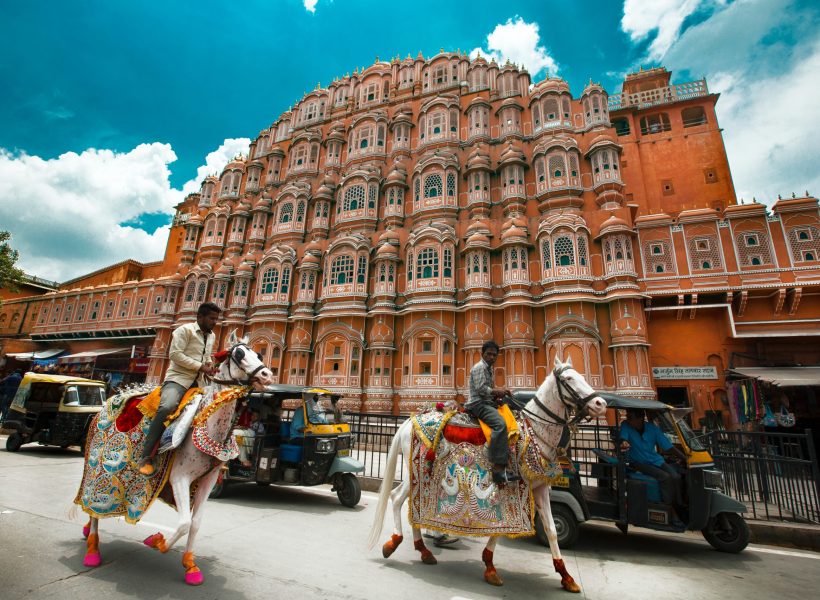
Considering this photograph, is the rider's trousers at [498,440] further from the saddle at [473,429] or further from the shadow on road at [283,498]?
the shadow on road at [283,498]

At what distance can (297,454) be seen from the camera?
8.01 meters

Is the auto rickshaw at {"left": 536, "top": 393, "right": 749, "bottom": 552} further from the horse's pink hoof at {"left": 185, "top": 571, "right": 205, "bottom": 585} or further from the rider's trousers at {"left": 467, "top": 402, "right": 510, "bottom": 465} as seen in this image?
the horse's pink hoof at {"left": 185, "top": 571, "right": 205, "bottom": 585}

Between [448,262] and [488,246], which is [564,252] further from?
[448,262]

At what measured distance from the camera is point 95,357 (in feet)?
97.2

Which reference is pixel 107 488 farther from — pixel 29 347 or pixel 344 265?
pixel 29 347

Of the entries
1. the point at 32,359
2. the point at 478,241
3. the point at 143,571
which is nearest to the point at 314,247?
the point at 478,241

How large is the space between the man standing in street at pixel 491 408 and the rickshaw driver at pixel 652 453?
2542mm

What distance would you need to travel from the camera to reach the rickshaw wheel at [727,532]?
5656 mm

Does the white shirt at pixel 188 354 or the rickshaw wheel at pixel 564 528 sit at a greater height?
the white shirt at pixel 188 354

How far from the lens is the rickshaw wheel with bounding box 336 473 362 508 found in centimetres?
764

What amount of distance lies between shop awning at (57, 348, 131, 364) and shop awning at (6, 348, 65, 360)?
206 centimetres

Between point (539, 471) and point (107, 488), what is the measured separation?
4727 millimetres

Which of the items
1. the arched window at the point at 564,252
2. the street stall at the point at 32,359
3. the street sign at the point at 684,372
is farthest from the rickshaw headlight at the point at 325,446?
the street stall at the point at 32,359

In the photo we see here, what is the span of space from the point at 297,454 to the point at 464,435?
4.57 meters
